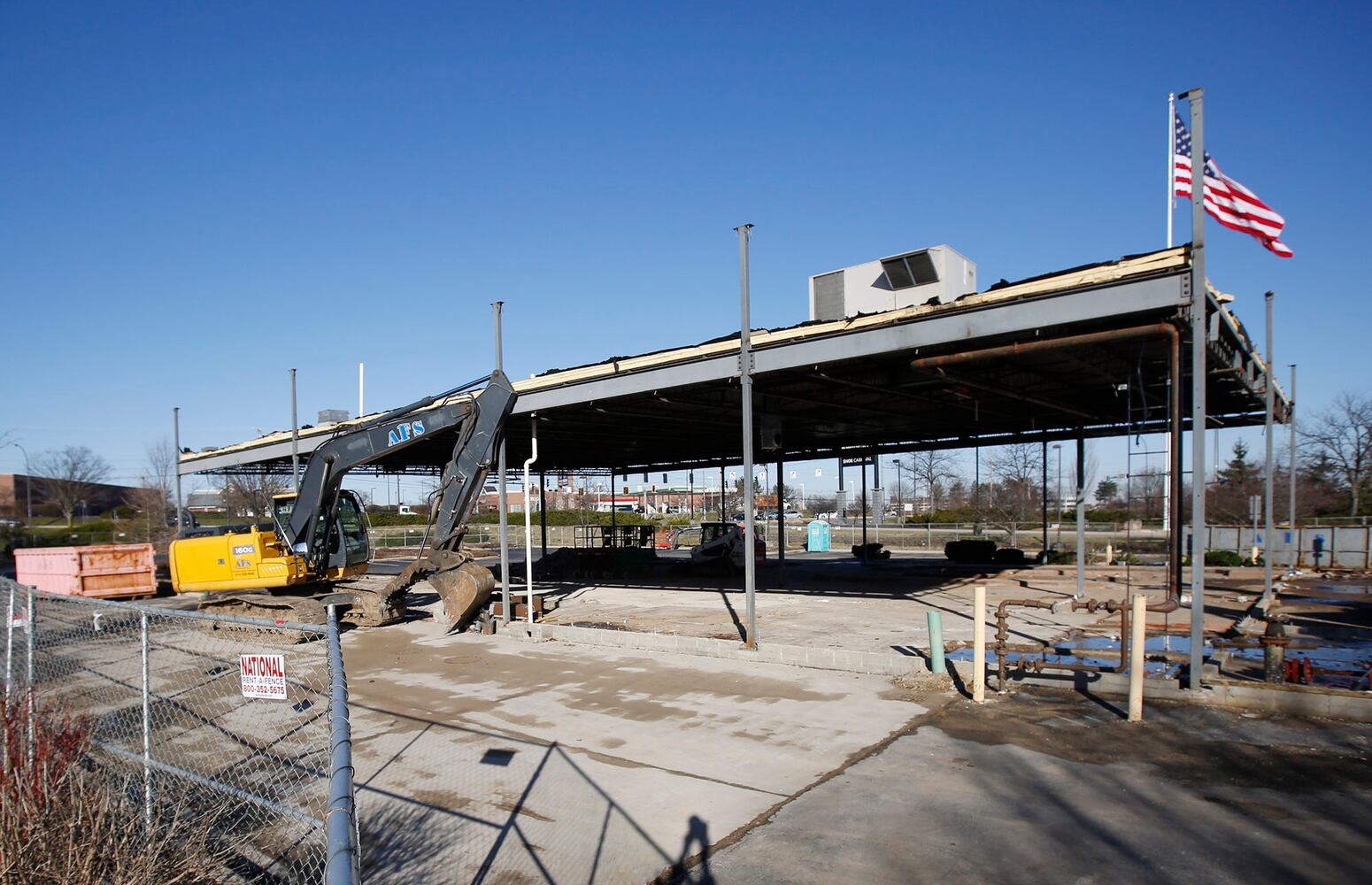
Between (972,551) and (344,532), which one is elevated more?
(344,532)

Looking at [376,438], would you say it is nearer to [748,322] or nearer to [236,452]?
[748,322]

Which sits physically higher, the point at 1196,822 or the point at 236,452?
the point at 236,452

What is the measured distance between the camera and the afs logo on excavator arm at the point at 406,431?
710 inches

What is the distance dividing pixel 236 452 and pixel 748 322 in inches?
873

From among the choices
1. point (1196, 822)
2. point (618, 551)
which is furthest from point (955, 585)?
point (1196, 822)

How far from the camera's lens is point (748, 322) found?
45.0 feet

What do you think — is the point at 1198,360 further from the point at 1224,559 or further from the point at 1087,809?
the point at 1224,559

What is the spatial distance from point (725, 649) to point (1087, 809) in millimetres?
7623

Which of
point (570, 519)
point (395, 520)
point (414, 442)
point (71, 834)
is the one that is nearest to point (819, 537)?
point (570, 519)

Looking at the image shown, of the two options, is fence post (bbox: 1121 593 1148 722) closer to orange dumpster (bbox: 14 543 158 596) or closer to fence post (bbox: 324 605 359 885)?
fence post (bbox: 324 605 359 885)

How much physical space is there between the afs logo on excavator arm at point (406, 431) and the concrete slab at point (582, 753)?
553cm

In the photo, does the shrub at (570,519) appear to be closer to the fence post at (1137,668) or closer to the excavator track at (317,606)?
the excavator track at (317,606)

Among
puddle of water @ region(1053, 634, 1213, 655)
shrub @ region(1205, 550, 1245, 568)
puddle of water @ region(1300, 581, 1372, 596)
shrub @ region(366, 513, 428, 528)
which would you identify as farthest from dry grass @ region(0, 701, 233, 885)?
shrub @ region(366, 513, 428, 528)

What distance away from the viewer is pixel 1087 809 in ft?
22.1
